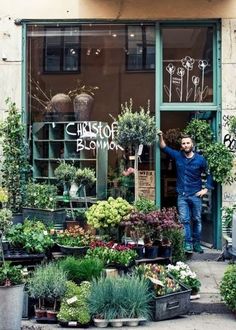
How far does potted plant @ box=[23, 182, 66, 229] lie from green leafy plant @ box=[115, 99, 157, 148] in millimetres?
1561

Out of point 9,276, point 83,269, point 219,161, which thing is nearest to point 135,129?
point 219,161

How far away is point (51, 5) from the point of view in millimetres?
10625

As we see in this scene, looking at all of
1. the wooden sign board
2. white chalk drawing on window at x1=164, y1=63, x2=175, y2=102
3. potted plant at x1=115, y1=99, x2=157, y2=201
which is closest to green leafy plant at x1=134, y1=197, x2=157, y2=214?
the wooden sign board

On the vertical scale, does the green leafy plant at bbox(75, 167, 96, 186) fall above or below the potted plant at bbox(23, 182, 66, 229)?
above

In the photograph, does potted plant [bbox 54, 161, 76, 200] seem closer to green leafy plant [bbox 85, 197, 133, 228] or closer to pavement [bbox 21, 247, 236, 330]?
green leafy plant [bbox 85, 197, 133, 228]

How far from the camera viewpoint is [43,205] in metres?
10.0

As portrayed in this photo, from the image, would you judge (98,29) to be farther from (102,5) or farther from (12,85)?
(12,85)

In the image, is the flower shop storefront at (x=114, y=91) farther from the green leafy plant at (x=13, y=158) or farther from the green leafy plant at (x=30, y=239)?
the green leafy plant at (x=30, y=239)

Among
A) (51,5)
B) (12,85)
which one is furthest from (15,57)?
(51,5)

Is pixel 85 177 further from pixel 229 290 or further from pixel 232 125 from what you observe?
pixel 229 290

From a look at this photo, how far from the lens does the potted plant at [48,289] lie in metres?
7.40

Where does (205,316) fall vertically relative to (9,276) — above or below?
below

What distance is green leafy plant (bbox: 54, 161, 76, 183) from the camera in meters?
10.2

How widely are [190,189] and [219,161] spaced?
0.72m
